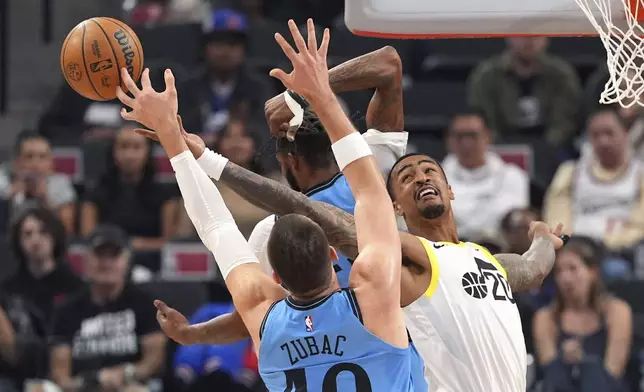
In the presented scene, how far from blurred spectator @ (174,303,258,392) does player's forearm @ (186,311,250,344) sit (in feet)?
9.08

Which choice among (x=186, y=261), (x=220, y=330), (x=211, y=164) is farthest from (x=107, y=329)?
(x=211, y=164)

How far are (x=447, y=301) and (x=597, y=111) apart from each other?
5.22m

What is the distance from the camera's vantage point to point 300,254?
15.0 ft

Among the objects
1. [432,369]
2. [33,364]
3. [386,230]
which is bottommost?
[33,364]

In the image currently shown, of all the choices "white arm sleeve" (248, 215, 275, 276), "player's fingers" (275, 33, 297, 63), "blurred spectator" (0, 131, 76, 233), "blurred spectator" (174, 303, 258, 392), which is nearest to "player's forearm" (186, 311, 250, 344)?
"white arm sleeve" (248, 215, 275, 276)

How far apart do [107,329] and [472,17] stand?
13.7 feet

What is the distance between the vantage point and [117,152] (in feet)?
34.1

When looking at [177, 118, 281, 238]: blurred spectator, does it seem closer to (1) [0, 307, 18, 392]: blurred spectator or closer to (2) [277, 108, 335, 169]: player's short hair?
(1) [0, 307, 18, 392]: blurred spectator

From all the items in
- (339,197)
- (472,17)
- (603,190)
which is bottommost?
(603,190)

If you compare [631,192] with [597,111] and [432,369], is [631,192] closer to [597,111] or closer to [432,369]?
[597,111]

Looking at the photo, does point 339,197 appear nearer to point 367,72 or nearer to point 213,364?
point 367,72

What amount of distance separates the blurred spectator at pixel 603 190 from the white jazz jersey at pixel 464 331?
435cm

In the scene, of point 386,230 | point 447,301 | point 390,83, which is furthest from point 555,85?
point 386,230

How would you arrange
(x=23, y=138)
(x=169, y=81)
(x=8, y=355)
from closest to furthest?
1. (x=169, y=81)
2. (x=8, y=355)
3. (x=23, y=138)
